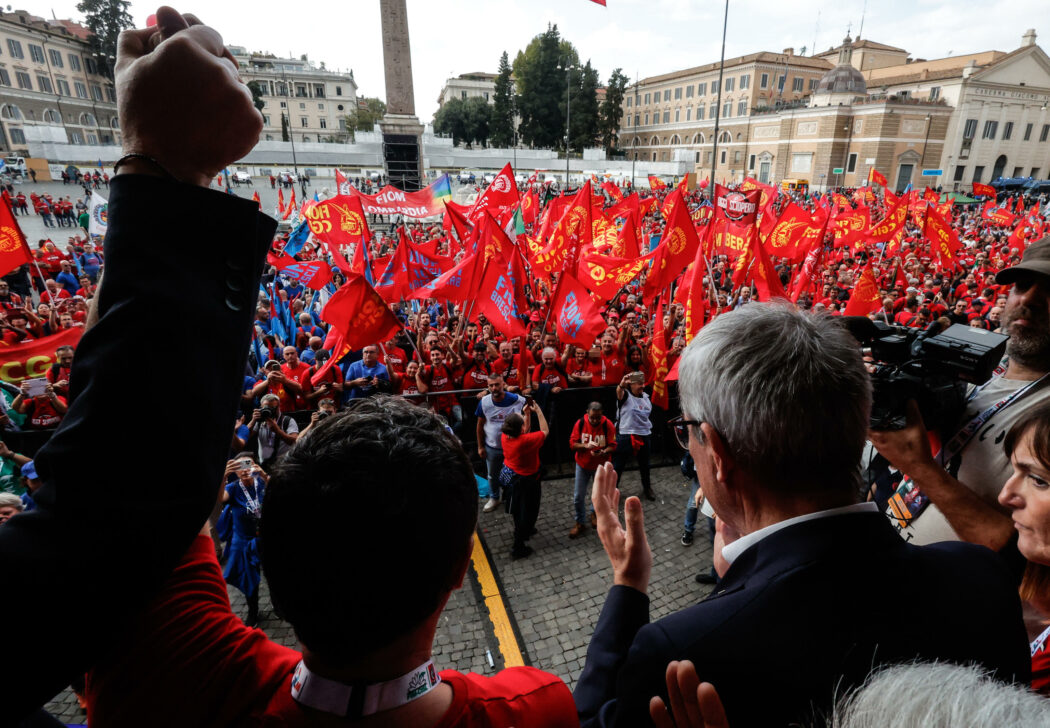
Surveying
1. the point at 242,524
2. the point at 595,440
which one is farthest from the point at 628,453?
the point at 242,524

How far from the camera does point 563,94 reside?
65.1m

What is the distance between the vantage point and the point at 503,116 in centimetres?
6781

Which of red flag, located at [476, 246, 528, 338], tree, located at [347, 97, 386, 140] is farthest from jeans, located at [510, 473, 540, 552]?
tree, located at [347, 97, 386, 140]

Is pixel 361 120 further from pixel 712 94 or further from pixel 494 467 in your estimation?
pixel 494 467

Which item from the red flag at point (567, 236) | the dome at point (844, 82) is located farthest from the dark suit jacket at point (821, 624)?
the dome at point (844, 82)

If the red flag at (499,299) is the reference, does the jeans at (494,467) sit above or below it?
below

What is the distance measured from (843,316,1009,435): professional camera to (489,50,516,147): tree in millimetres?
70986

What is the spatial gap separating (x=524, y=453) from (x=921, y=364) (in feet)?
13.0

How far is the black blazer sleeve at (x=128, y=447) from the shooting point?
0.54 metres

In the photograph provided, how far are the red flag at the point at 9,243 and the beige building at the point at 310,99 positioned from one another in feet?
258

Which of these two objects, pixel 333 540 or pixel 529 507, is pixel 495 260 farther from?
pixel 333 540

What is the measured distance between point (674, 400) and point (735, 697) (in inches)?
268

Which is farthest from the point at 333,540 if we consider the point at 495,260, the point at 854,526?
the point at 495,260

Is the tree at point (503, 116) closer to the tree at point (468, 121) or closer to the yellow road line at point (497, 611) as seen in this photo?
the tree at point (468, 121)
